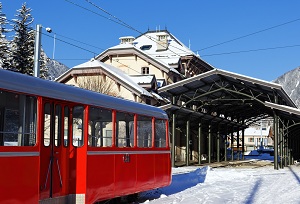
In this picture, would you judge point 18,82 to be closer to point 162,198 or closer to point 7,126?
point 7,126

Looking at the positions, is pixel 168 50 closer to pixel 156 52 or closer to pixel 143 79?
pixel 156 52

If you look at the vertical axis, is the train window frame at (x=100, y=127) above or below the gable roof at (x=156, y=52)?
below

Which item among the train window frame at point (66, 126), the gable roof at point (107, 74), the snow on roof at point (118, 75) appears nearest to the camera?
the train window frame at point (66, 126)

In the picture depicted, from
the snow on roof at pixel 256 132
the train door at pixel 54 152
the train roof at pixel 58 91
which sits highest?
the snow on roof at pixel 256 132

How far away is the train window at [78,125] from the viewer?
32.6 feet

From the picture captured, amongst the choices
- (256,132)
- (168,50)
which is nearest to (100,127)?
(168,50)

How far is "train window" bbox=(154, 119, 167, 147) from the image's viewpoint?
14.4 m

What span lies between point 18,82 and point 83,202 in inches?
124

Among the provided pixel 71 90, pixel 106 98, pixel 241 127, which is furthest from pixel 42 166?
pixel 241 127

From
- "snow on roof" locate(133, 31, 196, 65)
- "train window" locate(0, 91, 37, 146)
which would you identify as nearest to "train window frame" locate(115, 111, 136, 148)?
"train window" locate(0, 91, 37, 146)

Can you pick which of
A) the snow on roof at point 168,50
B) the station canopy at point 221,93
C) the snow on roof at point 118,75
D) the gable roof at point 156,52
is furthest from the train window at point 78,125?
the snow on roof at point 168,50

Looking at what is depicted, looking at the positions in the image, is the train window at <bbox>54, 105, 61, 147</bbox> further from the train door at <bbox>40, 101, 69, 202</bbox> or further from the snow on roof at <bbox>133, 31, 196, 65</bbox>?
the snow on roof at <bbox>133, 31, 196, 65</bbox>

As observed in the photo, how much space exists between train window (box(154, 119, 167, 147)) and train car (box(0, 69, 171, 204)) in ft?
0.73

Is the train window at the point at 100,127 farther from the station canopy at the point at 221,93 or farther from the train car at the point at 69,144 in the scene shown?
the station canopy at the point at 221,93
